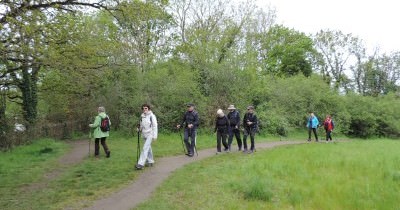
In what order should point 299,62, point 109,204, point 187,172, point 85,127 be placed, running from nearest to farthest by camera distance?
1. point 109,204
2. point 187,172
3. point 85,127
4. point 299,62

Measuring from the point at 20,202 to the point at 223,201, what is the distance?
14.8 ft

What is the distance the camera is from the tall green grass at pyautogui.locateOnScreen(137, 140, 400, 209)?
25.9ft

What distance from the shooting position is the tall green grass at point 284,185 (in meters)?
7.89

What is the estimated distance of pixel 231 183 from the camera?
30.2 ft

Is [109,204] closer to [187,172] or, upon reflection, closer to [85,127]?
[187,172]

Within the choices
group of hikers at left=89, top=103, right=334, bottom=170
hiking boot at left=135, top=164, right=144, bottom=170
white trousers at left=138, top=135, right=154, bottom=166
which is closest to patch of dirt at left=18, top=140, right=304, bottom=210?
hiking boot at left=135, top=164, right=144, bottom=170

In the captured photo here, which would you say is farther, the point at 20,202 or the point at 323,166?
the point at 323,166

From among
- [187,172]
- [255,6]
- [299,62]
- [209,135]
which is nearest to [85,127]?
[209,135]

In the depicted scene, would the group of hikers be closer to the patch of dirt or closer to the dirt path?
the patch of dirt

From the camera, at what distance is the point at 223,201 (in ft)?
26.0

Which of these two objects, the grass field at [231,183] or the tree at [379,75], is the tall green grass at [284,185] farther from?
the tree at [379,75]

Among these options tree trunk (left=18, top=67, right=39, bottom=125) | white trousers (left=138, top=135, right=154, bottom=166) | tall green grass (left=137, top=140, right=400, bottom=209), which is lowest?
tall green grass (left=137, top=140, right=400, bottom=209)

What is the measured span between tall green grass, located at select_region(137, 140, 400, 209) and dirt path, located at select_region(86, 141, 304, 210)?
1.00 feet

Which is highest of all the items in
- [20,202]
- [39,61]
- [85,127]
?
[39,61]
